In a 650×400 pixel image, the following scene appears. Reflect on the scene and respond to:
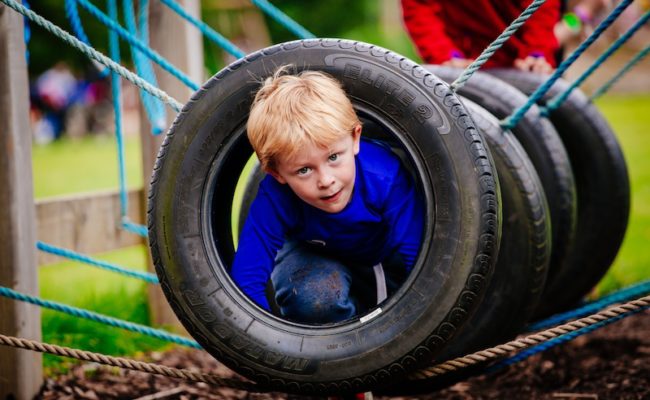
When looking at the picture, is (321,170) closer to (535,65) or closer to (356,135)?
(356,135)

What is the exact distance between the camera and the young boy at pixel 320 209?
5.40ft

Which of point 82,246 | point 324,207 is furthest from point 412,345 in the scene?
point 82,246

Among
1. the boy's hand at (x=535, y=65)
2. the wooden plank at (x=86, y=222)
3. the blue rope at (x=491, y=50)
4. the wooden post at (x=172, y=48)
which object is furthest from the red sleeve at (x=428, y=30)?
the wooden plank at (x=86, y=222)

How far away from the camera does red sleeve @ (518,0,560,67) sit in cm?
286

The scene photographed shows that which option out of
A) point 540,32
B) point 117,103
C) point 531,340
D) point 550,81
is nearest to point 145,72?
point 117,103

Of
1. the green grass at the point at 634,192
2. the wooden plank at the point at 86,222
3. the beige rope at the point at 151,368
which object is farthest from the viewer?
the green grass at the point at 634,192

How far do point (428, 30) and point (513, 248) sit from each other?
3.99 ft

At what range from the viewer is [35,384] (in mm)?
2393

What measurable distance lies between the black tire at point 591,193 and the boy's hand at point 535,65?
9 centimetres

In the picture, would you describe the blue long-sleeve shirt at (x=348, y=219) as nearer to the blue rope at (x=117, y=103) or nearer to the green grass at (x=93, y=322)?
the blue rope at (x=117, y=103)

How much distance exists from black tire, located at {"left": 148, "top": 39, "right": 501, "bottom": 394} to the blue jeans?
24cm

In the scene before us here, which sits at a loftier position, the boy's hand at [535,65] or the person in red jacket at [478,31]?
the person in red jacket at [478,31]

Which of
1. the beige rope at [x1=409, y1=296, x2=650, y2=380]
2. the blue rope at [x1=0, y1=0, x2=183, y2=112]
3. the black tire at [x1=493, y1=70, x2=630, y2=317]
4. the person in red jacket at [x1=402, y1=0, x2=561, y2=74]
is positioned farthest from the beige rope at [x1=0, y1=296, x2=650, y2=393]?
the person in red jacket at [x1=402, y1=0, x2=561, y2=74]

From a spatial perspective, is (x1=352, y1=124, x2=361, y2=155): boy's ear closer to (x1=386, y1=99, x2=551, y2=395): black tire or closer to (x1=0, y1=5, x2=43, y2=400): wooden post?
(x1=386, y1=99, x2=551, y2=395): black tire
